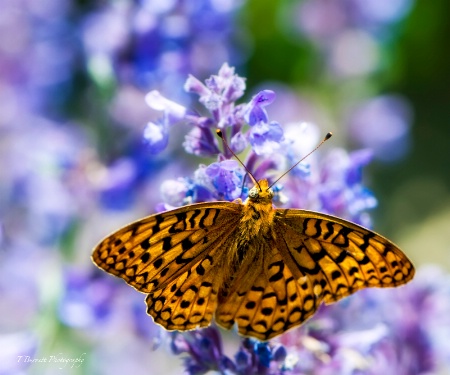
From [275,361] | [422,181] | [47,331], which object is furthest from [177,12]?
[422,181]

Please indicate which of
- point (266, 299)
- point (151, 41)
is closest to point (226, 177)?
point (266, 299)

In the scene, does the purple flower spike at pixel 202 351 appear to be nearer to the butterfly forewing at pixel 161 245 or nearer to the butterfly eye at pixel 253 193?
the butterfly forewing at pixel 161 245

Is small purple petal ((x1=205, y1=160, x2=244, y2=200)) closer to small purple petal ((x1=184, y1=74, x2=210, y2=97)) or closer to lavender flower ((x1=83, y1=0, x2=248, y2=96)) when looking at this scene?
small purple petal ((x1=184, y1=74, x2=210, y2=97))

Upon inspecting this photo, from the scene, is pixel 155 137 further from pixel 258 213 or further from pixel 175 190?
pixel 258 213

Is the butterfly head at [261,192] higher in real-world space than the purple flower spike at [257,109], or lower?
lower

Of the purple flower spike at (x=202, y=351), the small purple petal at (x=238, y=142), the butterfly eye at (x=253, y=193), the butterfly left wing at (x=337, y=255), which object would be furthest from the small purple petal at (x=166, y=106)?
the purple flower spike at (x=202, y=351)
